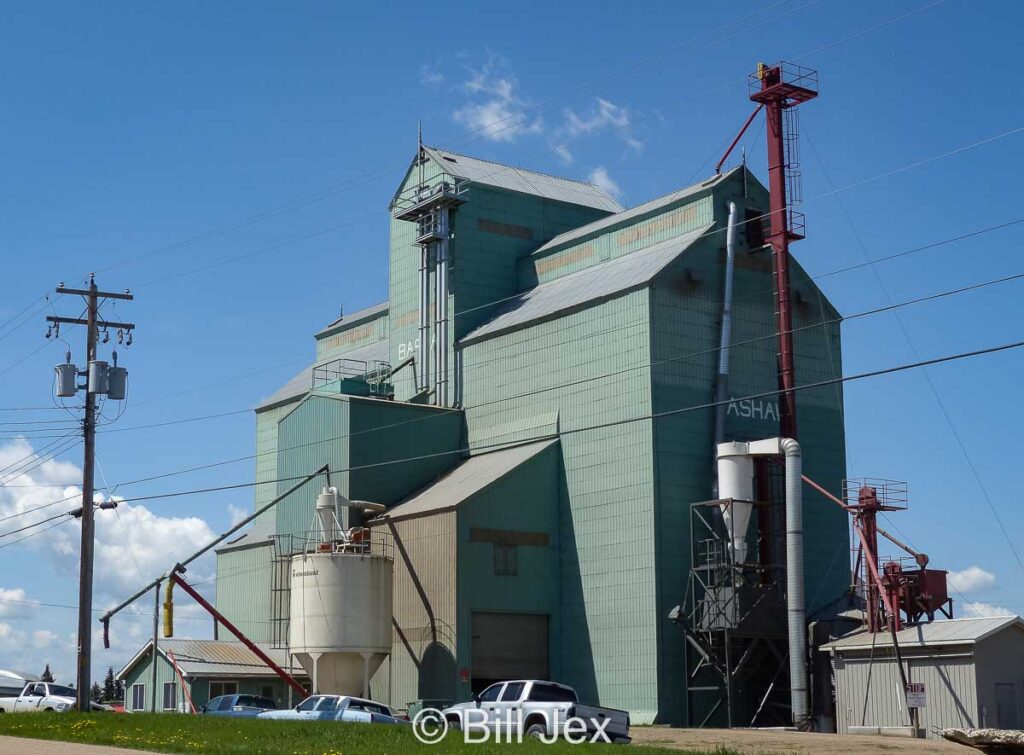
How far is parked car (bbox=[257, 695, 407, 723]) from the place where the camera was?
3800 centimetres

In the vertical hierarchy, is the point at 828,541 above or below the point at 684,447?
below

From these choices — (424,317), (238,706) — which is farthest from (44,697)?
(424,317)

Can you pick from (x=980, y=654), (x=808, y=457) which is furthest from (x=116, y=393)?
(x=980, y=654)

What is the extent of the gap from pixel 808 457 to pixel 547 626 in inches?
486

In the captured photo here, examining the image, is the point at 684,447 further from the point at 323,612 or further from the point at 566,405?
the point at 323,612

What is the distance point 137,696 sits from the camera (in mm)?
59531

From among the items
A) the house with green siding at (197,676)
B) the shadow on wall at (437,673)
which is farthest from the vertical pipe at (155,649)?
the shadow on wall at (437,673)

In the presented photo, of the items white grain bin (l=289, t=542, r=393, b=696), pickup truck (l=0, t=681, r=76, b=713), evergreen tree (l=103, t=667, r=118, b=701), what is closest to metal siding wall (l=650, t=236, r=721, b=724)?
white grain bin (l=289, t=542, r=393, b=696)

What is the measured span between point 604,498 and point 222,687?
1786 cm

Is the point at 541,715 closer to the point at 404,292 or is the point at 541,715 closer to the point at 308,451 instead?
the point at 308,451

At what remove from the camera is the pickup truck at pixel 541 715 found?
1336 inches

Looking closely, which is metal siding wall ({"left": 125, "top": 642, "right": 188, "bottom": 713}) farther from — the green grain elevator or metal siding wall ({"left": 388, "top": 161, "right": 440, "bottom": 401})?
metal siding wall ({"left": 388, "top": 161, "right": 440, "bottom": 401})

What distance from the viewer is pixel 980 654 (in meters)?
39.9

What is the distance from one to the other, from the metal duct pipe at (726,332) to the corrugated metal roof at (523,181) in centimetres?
1351
